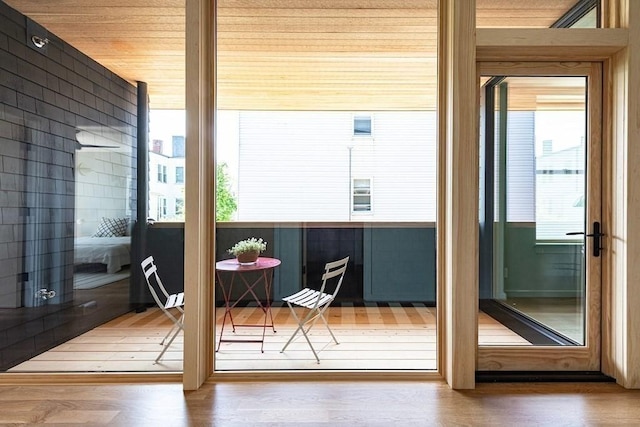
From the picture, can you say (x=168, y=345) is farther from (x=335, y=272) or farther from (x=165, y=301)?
(x=335, y=272)

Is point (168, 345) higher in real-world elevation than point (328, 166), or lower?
lower

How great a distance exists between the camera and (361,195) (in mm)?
3471

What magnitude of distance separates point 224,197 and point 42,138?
1480 mm

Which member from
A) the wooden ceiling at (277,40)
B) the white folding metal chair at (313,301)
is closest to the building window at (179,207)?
the wooden ceiling at (277,40)

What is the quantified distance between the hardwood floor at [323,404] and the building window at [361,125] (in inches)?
78.8

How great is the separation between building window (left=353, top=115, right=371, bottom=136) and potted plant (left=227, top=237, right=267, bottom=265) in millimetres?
1262

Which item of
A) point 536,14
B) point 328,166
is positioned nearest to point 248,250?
point 328,166

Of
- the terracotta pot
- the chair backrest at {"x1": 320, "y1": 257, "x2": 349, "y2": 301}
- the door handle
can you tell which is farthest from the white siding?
the door handle

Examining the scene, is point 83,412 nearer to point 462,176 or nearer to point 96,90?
point 96,90

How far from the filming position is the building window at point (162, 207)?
278cm

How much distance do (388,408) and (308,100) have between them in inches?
91.2

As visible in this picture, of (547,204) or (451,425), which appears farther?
(547,204)

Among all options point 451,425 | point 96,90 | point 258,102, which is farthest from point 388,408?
point 96,90

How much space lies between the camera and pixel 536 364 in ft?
8.55
